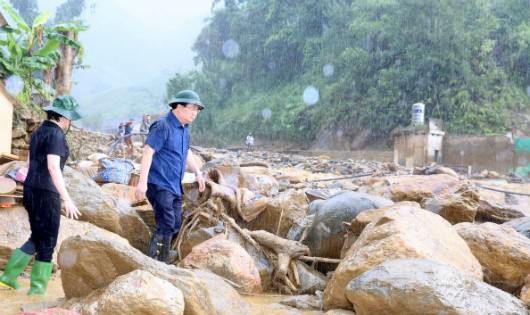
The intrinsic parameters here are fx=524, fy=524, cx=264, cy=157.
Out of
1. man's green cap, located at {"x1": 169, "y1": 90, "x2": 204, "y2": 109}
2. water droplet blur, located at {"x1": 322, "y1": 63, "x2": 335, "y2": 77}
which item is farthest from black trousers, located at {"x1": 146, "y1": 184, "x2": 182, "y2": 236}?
water droplet blur, located at {"x1": 322, "y1": 63, "x2": 335, "y2": 77}

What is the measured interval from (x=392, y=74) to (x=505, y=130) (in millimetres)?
6508

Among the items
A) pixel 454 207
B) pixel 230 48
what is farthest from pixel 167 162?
pixel 230 48

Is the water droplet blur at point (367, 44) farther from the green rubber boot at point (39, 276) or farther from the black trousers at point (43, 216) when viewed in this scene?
the green rubber boot at point (39, 276)

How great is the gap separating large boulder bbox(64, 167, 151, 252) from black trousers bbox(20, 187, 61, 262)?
1.57m

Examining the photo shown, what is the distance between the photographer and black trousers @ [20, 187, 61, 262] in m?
3.57

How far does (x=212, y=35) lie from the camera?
44.5 meters

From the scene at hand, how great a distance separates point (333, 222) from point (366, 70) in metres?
26.5

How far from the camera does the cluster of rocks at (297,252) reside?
305cm

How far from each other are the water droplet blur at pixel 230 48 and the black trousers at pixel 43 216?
3986 cm

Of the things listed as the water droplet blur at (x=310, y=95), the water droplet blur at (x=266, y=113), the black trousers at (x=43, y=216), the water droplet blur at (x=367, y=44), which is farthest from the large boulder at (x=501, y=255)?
the water droplet blur at (x=266, y=113)

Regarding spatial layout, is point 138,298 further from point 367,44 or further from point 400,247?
point 367,44

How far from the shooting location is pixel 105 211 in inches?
207

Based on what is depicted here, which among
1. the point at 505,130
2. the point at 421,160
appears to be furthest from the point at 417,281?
the point at 505,130

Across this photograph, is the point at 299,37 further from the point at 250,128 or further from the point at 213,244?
the point at 213,244
